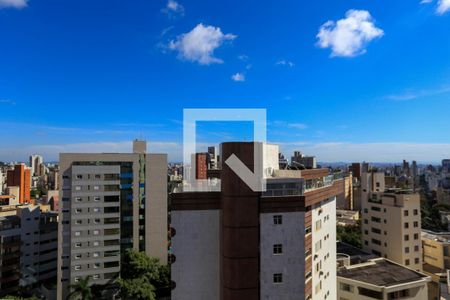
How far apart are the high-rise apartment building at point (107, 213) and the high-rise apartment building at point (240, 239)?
18.0 m

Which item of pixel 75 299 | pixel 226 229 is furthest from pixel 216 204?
pixel 75 299

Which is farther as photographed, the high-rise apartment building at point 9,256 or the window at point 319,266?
the high-rise apartment building at point 9,256

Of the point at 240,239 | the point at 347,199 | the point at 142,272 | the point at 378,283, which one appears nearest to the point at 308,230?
the point at 240,239

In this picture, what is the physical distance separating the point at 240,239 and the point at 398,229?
749 inches

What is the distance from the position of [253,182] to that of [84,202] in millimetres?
20732

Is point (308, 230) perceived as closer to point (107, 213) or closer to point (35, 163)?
point (107, 213)

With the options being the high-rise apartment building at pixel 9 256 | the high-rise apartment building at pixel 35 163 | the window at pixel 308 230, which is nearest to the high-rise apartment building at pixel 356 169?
the window at pixel 308 230

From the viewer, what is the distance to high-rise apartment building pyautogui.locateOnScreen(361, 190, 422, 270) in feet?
76.7

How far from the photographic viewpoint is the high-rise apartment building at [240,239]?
386 inches

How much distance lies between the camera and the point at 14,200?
4284 centimetres

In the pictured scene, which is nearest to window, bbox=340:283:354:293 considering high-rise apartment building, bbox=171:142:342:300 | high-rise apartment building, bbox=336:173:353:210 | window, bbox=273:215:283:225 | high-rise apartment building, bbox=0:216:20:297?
high-rise apartment building, bbox=171:142:342:300

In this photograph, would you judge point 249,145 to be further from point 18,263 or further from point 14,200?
point 14,200

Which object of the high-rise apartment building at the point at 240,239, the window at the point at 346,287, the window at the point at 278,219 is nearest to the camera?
the high-rise apartment building at the point at 240,239

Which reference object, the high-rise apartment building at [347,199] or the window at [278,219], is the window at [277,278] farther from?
the high-rise apartment building at [347,199]
